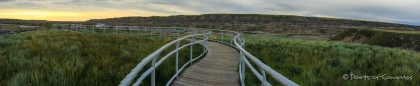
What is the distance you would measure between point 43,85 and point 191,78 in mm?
2808

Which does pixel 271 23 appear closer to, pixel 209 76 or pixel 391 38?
pixel 391 38

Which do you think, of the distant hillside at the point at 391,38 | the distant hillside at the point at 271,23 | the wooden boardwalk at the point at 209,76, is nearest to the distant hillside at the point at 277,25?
the distant hillside at the point at 271,23

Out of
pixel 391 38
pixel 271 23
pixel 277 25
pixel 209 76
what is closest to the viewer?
pixel 209 76

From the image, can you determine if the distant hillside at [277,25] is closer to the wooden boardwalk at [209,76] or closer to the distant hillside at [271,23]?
the distant hillside at [271,23]

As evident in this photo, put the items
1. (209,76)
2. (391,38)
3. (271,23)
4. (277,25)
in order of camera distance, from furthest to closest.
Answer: (271,23) → (277,25) → (391,38) → (209,76)

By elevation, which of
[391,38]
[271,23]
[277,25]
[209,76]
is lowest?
[391,38]

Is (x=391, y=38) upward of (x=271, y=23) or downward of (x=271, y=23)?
downward

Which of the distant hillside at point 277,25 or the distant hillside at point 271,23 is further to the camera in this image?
the distant hillside at point 271,23

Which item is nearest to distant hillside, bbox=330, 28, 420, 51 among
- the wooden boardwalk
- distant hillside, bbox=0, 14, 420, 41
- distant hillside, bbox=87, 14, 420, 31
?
distant hillside, bbox=0, 14, 420, 41

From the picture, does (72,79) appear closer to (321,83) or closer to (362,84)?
(321,83)

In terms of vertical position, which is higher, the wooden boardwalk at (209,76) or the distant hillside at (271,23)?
the distant hillside at (271,23)

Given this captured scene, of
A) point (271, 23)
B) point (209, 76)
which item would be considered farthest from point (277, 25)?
point (209, 76)

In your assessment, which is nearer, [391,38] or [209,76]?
[209,76]

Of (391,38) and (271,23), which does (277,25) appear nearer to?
(271,23)
